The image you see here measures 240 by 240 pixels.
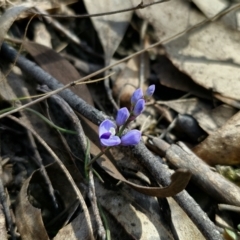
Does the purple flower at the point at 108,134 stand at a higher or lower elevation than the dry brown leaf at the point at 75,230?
higher

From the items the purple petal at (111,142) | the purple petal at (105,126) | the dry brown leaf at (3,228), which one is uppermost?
the purple petal at (105,126)

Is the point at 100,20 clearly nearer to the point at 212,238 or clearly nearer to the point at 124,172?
the point at 124,172

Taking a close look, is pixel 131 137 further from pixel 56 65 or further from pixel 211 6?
pixel 211 6

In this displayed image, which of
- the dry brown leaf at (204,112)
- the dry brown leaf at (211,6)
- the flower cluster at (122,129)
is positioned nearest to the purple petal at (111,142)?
the flower cluster at (122,129)

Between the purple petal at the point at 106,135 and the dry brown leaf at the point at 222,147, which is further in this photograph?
the dry brown leaf at the point at 222,147

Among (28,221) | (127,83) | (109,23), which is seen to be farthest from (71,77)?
(28,221)

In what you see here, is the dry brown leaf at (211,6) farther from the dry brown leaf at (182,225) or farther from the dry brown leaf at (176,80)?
the dry brown leaf at (182,225)

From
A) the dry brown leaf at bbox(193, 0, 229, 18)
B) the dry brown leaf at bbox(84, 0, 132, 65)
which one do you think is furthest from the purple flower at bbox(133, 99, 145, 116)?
the dry brown leaf at bbox(193, 0, 229, 18)
